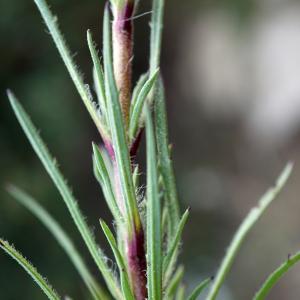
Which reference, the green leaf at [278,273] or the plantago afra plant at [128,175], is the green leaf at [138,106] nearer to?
the plantago afra plant at [128,175]

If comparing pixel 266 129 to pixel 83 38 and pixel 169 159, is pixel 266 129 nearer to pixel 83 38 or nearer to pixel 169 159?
pixel 83 38

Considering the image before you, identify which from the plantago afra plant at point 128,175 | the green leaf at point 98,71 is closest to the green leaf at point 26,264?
the plantago afra plant at point 128,175

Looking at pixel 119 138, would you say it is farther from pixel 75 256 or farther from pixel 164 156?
pixel 75 256

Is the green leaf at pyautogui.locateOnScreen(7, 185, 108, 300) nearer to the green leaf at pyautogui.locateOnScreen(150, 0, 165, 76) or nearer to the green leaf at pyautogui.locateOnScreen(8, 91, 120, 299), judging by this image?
the green leaf at pyautogui.locateOnScreen(8, 91, 120, 299)

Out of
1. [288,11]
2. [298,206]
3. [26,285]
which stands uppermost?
[288,11]

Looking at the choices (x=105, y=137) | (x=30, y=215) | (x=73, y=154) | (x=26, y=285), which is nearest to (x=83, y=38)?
(x=73, y=154)

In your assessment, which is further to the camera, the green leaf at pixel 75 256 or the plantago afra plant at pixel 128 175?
the green leaf at pixel 75 256
